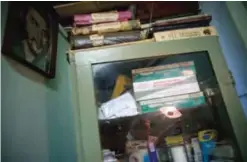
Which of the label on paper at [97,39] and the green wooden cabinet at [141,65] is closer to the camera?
the green wooden cabinet at [141,65]

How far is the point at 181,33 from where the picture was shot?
2.34ft

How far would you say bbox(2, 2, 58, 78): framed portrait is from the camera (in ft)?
2.06

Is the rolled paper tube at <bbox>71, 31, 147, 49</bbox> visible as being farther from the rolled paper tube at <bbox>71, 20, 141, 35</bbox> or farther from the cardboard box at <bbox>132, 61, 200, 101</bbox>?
the cardboard box at <bbox>132, 61, 200, 101</bbox>

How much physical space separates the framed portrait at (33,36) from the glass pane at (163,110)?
0.24 m

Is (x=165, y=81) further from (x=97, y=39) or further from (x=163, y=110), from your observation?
(x=97, y=39)

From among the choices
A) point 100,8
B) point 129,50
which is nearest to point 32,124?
point 129,50

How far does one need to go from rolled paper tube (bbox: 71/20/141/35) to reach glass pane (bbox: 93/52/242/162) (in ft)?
0.50

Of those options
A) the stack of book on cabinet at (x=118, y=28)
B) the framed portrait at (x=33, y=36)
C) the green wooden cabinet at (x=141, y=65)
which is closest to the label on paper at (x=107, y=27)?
the stack of book on cabinet at (x=118, y=28)

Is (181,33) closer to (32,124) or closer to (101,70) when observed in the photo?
(101,70)

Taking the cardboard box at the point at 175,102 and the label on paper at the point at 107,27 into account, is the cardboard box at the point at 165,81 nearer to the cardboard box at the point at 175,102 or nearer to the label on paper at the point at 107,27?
the cardboard box at the point at 175,102

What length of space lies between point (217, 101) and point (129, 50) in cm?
35

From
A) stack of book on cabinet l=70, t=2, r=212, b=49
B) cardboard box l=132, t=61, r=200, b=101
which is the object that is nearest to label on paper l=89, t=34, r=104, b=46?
stack of book on cabinet l=70, t=2, r=212, b=49

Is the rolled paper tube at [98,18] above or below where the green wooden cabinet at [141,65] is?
above

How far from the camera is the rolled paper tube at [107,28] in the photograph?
755mm
